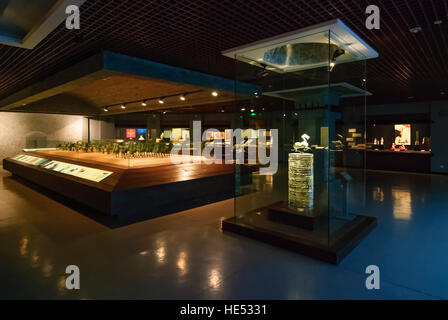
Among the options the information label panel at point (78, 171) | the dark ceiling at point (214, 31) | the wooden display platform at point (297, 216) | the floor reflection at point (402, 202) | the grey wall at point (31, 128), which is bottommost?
the floor reflection at point (402, 202)

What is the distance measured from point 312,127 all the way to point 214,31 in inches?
89.6

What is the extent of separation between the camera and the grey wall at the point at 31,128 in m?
12.5

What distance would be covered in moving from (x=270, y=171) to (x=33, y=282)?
31.1ft

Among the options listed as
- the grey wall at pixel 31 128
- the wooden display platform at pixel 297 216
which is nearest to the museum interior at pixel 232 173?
the wooden display platform at pixel 297 216

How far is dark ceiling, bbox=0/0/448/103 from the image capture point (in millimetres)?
3121

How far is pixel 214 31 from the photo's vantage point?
153 inches

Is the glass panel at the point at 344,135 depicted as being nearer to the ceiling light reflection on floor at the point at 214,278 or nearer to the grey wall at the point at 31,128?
the ceiling light reflection on floor at the point at 214,278

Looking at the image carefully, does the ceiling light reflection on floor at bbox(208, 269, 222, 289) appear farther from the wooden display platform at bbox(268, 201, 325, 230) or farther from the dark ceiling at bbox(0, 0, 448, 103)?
the dark ceiling at bbox(0, 0, 448, 103)

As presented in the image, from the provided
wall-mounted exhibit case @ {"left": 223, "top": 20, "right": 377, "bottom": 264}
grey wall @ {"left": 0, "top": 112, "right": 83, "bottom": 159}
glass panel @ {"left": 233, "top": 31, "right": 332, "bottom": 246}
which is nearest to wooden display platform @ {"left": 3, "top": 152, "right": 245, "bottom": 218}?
glass panel @ {"left": 233, "top": 31, "right": 332, "bottom": 246}

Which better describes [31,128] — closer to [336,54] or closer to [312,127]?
[312,127]

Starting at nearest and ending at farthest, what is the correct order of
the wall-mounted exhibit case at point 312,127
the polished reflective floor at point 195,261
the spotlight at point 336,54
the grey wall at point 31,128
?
the polished reflective floor at point 195,261 < the wall-mounted exhibit case at point 312,127 < the spotlight at point 336,54 < the grey wall at point 31,128

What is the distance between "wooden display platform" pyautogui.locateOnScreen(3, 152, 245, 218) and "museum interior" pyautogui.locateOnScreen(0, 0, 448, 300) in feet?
0.13

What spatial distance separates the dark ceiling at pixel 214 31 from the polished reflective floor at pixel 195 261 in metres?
3.03

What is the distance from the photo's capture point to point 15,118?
1269cm
